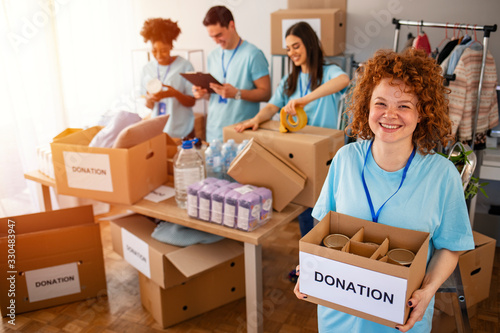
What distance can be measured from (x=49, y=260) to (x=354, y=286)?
74.9 inches

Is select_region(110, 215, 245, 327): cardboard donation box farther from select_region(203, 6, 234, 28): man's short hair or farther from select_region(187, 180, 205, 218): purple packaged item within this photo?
select_region(203, 6, 234, 28): man's short hair

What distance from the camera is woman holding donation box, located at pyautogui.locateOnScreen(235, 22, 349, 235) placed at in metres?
2.50

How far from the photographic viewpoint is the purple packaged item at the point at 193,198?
6.73 feet

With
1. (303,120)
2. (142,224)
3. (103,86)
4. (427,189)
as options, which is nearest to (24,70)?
(103,86)

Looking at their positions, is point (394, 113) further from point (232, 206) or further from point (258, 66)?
point (258, 66)

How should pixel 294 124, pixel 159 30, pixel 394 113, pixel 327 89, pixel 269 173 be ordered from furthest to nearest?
pixel 159 30 < pixel 327 89 < pixel 294 124 < pixel 269 173 < pixel 394 113

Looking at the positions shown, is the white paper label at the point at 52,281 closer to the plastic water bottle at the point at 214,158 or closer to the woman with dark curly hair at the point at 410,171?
the plastic water bottle at the point at 214,158

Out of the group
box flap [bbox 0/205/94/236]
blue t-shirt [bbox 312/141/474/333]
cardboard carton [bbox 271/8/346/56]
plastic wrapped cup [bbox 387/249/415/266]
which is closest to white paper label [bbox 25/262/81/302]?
box flap [bbox 0/205/94/236]

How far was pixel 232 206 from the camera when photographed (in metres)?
1.97

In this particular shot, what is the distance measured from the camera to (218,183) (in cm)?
212

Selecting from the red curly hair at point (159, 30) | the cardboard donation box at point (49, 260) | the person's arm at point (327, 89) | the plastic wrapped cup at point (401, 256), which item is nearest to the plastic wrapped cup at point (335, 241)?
the plastic wrapped cup at point (401, 256)

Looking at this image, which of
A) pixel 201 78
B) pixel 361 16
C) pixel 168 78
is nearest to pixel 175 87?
pixel 168 78

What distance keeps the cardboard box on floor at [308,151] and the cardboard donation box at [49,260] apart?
1154 mm

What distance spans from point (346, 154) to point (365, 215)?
20cm
